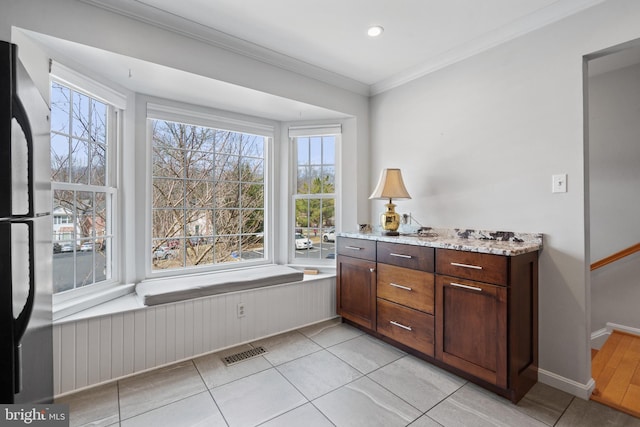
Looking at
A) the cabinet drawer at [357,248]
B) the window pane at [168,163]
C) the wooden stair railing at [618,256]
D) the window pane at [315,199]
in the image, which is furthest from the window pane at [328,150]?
the wooden stair railing at [618,256]

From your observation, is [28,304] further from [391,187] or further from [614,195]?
[614,195]

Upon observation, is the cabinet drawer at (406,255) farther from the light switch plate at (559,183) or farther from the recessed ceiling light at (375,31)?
the recessed ceiling light at (375,31)

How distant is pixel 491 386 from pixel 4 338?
8.03 feet

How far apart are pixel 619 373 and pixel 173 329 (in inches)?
128

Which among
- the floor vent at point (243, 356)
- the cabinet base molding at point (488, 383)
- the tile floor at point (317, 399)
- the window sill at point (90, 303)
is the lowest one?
the tile floor at point (317, 399)

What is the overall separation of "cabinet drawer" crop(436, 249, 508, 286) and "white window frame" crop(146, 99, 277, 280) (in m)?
1.85

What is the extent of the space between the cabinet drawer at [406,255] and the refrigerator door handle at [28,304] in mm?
2148

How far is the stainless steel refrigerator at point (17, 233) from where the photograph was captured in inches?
39.2

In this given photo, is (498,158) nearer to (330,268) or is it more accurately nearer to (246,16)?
(330,268)

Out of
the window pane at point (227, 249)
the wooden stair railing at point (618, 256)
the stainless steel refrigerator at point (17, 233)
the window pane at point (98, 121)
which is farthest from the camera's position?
the window pane at point (227, 249)

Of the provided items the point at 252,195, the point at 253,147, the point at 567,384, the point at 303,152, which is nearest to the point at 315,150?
the point at 303,152

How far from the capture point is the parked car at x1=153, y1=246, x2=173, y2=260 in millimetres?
2679

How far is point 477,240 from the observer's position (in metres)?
2.29

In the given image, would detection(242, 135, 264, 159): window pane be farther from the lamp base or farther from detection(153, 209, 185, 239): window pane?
the lamp base
